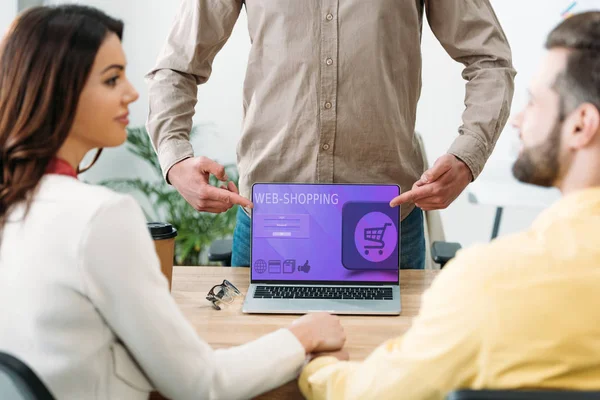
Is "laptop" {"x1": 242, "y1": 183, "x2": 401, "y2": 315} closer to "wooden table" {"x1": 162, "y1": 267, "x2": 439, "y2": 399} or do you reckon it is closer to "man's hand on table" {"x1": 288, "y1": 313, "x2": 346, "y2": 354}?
"wooden table" {"x1": 162, "y1": 267, "x2": 439, "y2": 399}

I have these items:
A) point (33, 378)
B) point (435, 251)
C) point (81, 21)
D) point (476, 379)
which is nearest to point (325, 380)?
point (476, 379)

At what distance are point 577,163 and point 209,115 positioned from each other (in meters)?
3.34

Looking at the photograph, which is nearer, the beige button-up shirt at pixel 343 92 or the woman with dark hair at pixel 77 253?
the woman with dark hair at pixel 77 253

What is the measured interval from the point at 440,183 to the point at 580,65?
0.74 meters

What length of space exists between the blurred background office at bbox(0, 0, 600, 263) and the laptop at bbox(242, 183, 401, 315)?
2395 mm

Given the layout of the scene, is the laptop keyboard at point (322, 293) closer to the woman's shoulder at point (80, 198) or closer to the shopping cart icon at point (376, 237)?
the shopping cart icon at point (376, 237)

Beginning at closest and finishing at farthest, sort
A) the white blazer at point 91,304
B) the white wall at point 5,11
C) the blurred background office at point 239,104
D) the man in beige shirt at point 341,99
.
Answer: the white blazer at point 91,304, the man in beige shirt at point 341,99, the white wall at point 5,11, the blurred background office at point 239,104

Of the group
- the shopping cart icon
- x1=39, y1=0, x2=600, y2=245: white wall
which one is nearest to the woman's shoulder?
the shopping cart icon

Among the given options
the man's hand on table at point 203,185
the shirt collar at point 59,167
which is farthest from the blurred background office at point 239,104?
the shirt collar at point 59,167

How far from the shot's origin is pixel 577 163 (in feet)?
3.49

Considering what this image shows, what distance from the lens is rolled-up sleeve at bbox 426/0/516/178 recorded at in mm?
1930

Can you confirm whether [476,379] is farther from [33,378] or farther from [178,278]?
[178,278]

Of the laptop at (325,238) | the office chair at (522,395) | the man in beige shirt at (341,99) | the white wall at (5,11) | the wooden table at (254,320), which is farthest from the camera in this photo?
the white wall at (5,11)

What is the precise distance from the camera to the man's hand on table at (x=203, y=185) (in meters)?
1.74
